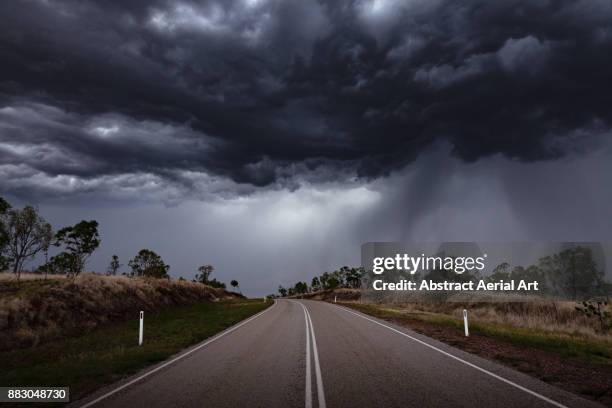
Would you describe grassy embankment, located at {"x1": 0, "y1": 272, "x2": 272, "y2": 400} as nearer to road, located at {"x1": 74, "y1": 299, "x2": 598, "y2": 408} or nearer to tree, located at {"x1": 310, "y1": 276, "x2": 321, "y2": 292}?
road, located at {"x1": 74, "y1": 299, "x2": 598, "y2": 408}

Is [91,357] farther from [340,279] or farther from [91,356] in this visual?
[340,279]

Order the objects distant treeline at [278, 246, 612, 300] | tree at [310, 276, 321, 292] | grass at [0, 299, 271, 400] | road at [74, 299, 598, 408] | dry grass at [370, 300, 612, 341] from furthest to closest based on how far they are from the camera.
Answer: tree at [310, 276, 321, 292] < distant treeline at [278, 246, 612, 300] < dry grass at [370, 300, 612, 341] < grass at [0, 299, 271, 400] < road at [74, 299, 598, 408]

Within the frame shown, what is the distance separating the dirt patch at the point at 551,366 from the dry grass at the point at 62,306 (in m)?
17.4

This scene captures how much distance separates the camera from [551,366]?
1129 centimetres

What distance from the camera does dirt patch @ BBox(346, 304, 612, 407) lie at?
29.0 feet

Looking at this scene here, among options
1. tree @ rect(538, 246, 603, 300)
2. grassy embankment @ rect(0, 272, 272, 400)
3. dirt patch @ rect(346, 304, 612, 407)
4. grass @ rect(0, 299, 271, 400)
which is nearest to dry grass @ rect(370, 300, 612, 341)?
dirt patch @ rect(346, 304, 612, 407)

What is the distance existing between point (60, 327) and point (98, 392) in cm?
1361

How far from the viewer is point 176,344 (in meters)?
15.4

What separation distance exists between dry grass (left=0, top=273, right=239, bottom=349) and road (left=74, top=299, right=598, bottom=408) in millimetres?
9215

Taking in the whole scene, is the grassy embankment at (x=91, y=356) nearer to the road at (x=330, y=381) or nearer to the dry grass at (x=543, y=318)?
the road at (x=330, y=381)

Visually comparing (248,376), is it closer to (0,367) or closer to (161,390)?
(161,390)

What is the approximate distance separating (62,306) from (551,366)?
885 inches

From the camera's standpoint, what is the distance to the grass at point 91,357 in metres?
9.77

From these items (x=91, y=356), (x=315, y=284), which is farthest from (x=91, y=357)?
(x=315, y=284)
